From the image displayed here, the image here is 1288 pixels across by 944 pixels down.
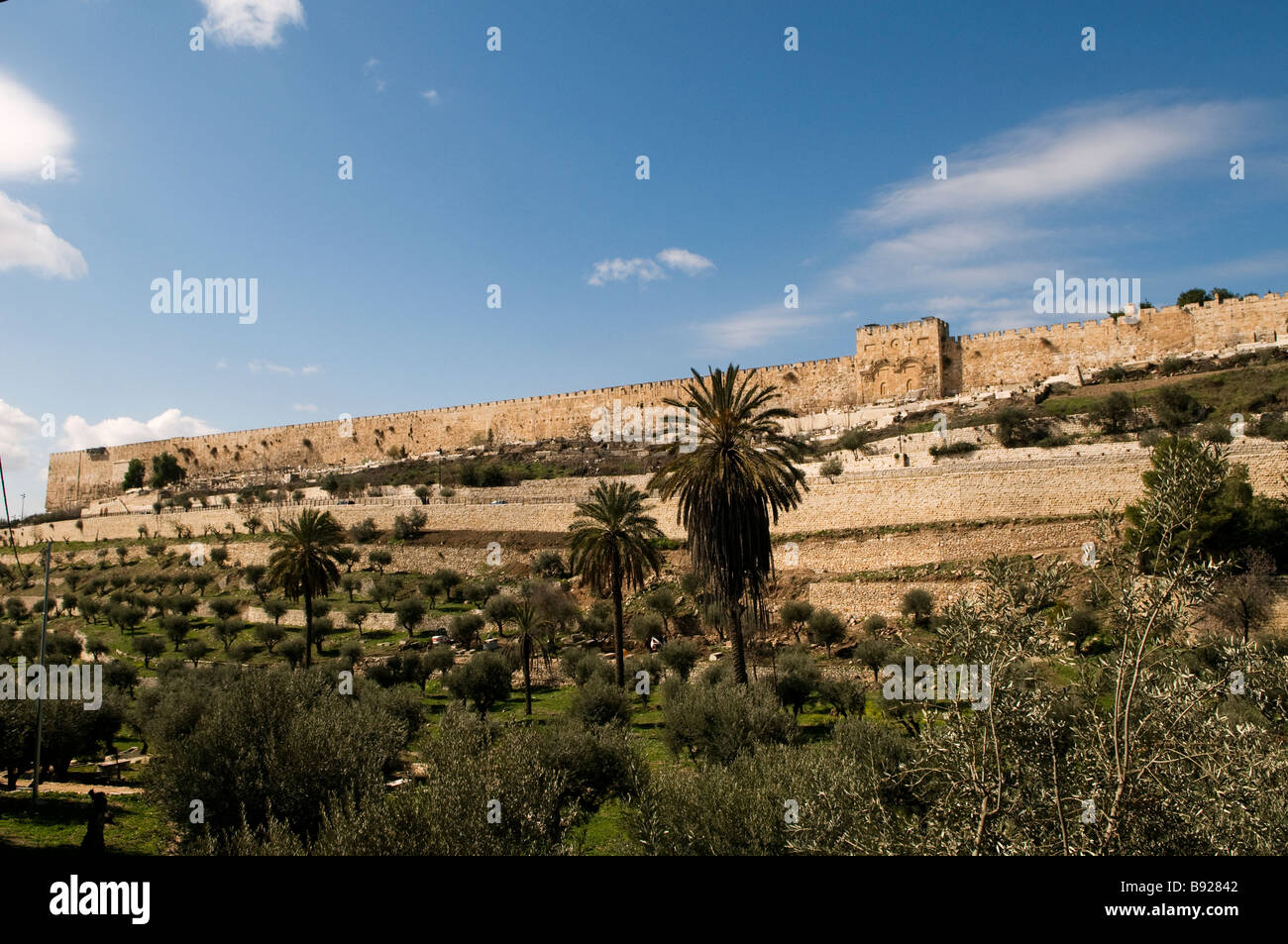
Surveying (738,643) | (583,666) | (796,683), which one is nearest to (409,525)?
(583,666)

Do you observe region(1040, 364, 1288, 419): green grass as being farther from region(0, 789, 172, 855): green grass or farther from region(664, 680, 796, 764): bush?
region(0, 789, 172, 855): green grass

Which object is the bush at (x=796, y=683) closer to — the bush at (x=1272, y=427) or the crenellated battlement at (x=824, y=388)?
the bush at (x=1272, y=427)

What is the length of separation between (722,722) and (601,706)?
10.1 feet

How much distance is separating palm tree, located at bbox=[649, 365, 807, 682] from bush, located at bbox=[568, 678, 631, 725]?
2.27m

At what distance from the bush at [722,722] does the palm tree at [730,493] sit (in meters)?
1.00

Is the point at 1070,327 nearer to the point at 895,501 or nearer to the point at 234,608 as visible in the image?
the point at 895,501

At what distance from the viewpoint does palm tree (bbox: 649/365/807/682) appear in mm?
12953

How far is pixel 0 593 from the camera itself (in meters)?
35.5

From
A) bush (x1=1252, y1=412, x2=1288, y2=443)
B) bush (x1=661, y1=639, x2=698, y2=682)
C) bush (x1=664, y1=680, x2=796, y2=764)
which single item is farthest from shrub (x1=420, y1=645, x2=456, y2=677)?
bush (x1=1252, y1=412, x2=1288, y2=443)

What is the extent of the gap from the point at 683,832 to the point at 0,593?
4064 cm

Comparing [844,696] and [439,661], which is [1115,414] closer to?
[844,696]

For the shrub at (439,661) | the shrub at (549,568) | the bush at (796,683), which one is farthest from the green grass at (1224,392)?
the shrub at (439,661)

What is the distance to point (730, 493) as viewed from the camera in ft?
42.5
